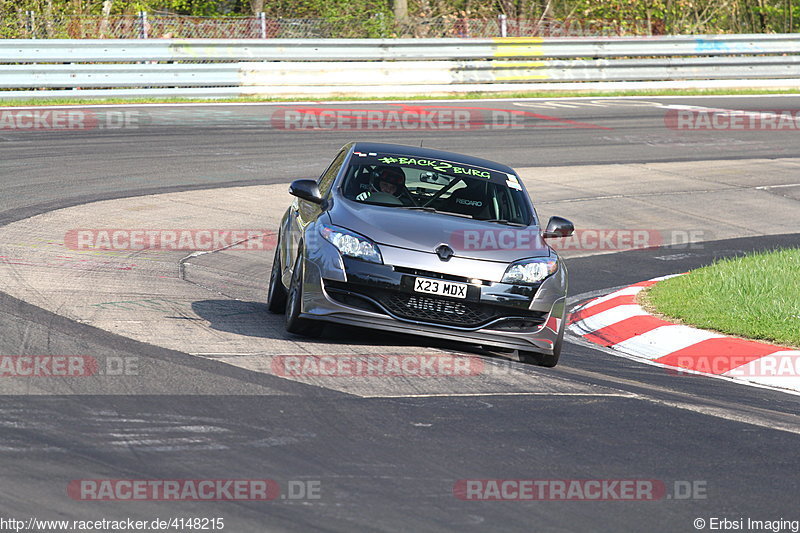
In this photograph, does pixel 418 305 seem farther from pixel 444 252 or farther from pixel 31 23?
pixel 31 23

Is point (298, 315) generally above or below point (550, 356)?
above

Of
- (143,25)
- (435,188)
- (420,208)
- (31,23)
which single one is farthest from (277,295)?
(31,23)

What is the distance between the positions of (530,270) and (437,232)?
69 cm

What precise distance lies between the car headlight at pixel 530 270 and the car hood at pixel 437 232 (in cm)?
5

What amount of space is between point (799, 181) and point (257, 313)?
1195 cm

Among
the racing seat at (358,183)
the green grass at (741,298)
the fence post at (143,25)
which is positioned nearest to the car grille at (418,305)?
the racing seat at (358,183)

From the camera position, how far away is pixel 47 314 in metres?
8.23

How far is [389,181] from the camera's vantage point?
8.92m

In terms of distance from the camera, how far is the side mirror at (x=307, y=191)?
8586mm

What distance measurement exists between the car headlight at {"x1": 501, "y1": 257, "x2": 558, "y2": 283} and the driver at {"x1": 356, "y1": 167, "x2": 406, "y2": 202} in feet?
4.26

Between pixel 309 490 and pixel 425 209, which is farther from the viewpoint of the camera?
pixel 425 209

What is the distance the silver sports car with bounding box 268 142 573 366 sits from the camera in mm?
7742

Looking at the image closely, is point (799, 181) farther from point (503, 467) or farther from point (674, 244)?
point (503, 467)

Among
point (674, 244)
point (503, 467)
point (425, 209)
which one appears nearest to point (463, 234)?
point (425, 209)
